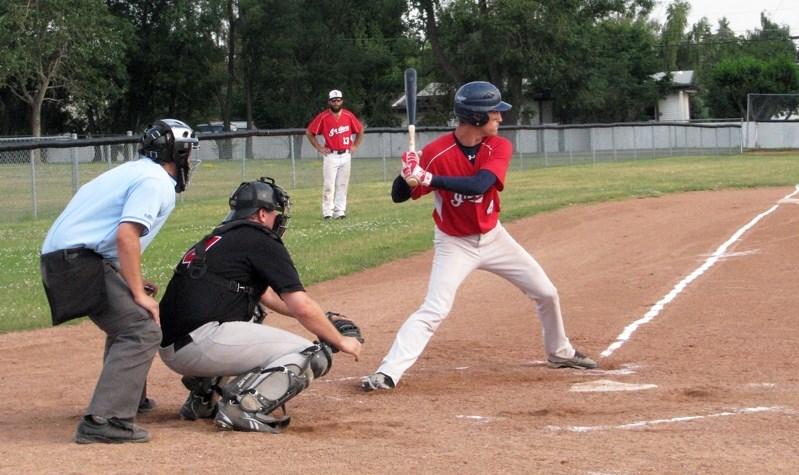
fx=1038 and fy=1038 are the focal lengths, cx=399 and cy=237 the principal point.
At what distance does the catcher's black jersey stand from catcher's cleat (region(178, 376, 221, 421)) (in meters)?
0.40

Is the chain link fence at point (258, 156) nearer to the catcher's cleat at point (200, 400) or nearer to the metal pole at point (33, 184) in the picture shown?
the metal pole at point (33, 184)

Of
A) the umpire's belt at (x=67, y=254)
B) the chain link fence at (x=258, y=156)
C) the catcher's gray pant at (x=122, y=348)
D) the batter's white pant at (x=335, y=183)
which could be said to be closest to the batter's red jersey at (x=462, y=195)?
the catcher's gray pant at (x=122, y=348)

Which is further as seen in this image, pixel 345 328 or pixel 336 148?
pixel 336 148

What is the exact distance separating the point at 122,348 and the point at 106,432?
422 millimetres

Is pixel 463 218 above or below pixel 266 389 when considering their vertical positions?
above

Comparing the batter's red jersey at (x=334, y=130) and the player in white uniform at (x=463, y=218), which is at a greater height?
the batter's red jersey at (x=334, y=130)

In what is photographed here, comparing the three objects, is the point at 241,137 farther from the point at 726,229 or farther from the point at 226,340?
the point at 226,340

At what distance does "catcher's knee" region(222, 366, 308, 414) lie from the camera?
5398 mm

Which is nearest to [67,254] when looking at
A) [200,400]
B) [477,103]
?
[200,400]

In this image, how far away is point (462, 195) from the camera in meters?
6.53

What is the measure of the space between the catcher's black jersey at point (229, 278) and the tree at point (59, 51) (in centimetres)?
4570

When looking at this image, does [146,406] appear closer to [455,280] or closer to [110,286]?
[110,286]

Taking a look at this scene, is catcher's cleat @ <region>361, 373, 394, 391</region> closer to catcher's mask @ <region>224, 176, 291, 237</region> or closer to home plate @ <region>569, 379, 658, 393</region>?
home plate @ <region>569, 379, 658, 393</region>

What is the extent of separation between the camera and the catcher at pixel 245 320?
5.38 metres
